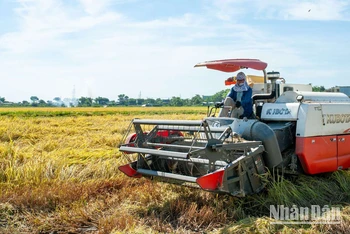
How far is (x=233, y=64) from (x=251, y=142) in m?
1.54

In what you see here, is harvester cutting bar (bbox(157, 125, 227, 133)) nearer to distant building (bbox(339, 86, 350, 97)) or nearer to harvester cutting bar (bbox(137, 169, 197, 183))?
→ harvester cutting bar (bbox(137, 169, 197, 183))

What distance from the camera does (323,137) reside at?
6.21m

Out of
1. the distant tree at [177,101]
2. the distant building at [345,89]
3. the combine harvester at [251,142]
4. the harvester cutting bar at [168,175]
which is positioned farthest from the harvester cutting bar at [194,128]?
the distant tree at [177,101]

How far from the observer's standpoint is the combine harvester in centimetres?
505

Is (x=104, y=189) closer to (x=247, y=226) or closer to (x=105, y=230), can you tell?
(x=105, y=230)

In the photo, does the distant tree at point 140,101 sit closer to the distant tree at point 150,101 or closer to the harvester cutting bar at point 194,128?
the distant tree at point 150,101

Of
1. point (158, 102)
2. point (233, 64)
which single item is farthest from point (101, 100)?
point (233, 64)

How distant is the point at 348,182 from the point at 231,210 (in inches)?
86.5

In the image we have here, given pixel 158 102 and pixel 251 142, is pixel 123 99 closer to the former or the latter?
pixel 158 102

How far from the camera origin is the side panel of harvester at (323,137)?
5977 mm

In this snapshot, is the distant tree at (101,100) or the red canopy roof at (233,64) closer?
the red canopy roof at (233,64)

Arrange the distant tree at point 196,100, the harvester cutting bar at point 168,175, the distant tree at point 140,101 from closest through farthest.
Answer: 1. the harvester cutting bar at point 168,175
2. the distant tree at point 196,100
3. the distant tree at point 140,101

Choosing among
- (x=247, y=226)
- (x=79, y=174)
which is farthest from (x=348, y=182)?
(x=79, y=174)

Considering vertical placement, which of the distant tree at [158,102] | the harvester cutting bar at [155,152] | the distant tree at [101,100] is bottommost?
the harvester cutting bar at [155,152]
